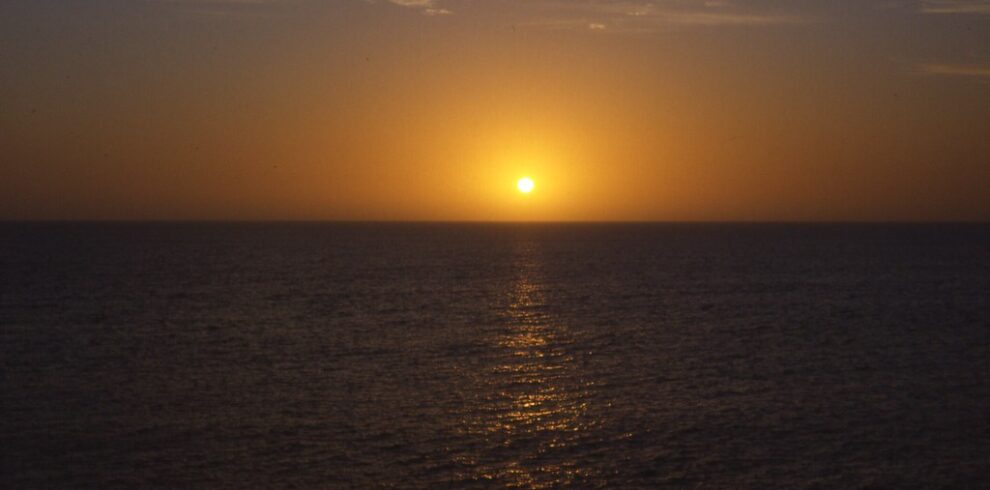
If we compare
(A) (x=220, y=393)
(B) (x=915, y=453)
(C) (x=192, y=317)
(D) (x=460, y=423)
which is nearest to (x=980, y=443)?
(B) (x=915, y=453)

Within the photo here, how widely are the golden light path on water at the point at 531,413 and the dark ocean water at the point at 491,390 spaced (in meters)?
0.10

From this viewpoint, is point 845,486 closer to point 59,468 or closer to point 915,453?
point 915,453

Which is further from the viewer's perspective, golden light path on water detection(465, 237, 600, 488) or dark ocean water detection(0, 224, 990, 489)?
dark ocean water detection(0, 224, 990, 489)

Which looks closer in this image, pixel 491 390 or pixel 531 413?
pixel 531 413

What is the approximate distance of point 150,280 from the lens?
8669 cm

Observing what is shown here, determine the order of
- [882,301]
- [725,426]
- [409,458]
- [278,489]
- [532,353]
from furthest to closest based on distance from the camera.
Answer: [882,301]
[532,353]
[725,426]
[409,458]
[278,489]

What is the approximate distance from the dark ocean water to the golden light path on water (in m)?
0.10

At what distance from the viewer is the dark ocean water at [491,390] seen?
2450cm

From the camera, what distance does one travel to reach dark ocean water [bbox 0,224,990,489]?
24500 millimetres

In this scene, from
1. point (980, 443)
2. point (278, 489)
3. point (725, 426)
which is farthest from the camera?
point (725, 426)

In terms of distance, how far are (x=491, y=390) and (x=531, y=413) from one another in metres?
3.80

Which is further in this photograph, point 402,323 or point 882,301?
point 882,301

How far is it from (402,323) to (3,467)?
3171 centimetres

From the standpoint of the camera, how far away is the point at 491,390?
34.0 m
